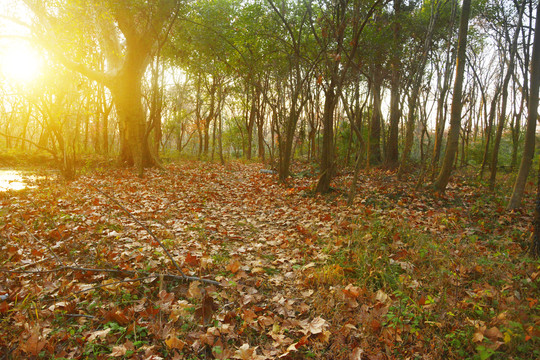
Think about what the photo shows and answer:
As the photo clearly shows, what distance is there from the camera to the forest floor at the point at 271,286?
2.21 m

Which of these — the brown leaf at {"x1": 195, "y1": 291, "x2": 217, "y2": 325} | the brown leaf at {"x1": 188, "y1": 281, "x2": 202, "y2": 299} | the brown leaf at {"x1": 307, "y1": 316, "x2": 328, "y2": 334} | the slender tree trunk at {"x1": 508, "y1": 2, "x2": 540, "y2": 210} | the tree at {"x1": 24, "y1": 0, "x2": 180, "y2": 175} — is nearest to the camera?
the brown leaf at {"x1": 307, "y1": 316, "x2": 328, "y2": 334}

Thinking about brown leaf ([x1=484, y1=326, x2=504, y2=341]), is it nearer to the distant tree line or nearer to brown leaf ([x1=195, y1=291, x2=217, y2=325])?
brown leaf ([x1=195, y1=291, x2=217, y2=325])

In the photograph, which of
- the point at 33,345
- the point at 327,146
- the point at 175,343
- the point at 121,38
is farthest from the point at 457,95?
the point at 121,38

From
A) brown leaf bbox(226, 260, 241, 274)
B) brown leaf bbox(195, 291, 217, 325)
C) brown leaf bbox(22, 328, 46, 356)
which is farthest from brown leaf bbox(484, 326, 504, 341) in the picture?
brown leaf bbox(22, 328, 46, 356)

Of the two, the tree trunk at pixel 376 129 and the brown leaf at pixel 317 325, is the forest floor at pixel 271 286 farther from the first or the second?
the tree trunk at pixel 376 129

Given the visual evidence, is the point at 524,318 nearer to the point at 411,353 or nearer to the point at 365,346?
the point at 411,353

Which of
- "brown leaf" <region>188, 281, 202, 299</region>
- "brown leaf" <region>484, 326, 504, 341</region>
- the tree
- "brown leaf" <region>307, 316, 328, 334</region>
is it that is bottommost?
"brown leaf" <region>307, 316, 328, 334</region>

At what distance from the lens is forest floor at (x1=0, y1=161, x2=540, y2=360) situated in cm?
221

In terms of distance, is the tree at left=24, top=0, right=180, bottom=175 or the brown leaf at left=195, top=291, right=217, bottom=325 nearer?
the brown leaf at left=195, top=291, right=217, bottom=325

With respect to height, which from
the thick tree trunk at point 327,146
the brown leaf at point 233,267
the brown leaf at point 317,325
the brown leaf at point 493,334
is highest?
the thick tree trunk at point 327,146

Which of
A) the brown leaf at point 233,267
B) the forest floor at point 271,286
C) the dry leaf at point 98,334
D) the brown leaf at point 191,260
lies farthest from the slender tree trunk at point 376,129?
the dry leaf at point 98,334

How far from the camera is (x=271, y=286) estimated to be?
3.19 meters

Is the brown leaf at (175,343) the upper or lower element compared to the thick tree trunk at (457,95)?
lower

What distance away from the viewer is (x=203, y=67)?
17.3 metres
